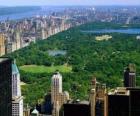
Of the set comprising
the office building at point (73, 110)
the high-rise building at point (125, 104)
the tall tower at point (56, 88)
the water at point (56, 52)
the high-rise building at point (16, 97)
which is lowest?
the water at point (56, 52)

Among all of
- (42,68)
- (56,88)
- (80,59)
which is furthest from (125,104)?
(80,59)

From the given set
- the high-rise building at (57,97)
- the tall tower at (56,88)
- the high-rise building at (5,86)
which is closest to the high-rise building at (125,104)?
the high-rise building at (5,86)

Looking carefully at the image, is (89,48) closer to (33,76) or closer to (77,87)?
(33,76)

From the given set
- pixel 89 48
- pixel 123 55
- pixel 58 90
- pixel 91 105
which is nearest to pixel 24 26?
pixel 89 48

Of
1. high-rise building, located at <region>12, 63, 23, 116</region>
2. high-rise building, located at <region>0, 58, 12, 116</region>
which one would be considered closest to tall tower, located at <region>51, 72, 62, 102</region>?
high-rise building, located at <region>12, 63, 23, 116</region>

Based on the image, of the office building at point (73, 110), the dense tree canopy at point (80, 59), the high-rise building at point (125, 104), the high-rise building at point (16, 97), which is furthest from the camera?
the dense tree canopy at point (80, 59)

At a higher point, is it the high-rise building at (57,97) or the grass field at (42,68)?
the high-rise building at (57,97)

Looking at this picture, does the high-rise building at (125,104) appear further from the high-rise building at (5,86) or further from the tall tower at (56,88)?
the tall tower at (56,88)

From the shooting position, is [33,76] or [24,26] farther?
[24,26]
